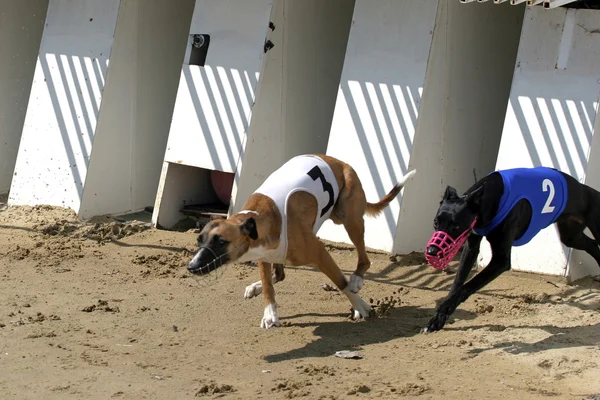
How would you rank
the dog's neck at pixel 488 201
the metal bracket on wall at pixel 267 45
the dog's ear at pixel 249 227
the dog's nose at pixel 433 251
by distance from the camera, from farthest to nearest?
the metal bracket on wall at pixel 267 45 → the dog's neck at pixel 488 201 → the dog's ear at pixel 249 227 → the dog's nose at pixel 433 251

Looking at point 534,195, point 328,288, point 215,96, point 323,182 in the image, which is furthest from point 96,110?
point 534,195

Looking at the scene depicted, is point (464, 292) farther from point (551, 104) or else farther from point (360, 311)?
point (551, 104)

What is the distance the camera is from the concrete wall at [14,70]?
37.0 ft

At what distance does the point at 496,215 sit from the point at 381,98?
8.72ft

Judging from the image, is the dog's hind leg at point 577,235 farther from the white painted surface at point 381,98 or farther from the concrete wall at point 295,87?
the concrete wall at point 295,87

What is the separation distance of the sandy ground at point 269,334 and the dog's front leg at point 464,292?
15 centimetres

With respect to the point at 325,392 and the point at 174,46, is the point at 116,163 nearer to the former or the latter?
the point at 174,46

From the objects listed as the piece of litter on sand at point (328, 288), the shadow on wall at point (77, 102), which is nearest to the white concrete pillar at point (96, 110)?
the shadow on wall at point (77, 102)

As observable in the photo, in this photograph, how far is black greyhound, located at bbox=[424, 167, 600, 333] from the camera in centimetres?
571

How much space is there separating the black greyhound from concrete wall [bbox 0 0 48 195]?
696 centimetres

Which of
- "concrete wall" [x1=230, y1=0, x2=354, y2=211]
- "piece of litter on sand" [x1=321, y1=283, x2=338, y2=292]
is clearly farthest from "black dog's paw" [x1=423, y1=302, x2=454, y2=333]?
"concrete wall" [x1=230, y1=0, x2=354, y2=211]

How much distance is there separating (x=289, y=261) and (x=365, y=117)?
2.65m

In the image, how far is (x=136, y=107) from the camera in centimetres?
1002

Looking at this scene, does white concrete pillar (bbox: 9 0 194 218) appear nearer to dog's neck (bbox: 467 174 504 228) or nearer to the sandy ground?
the sandy ground
